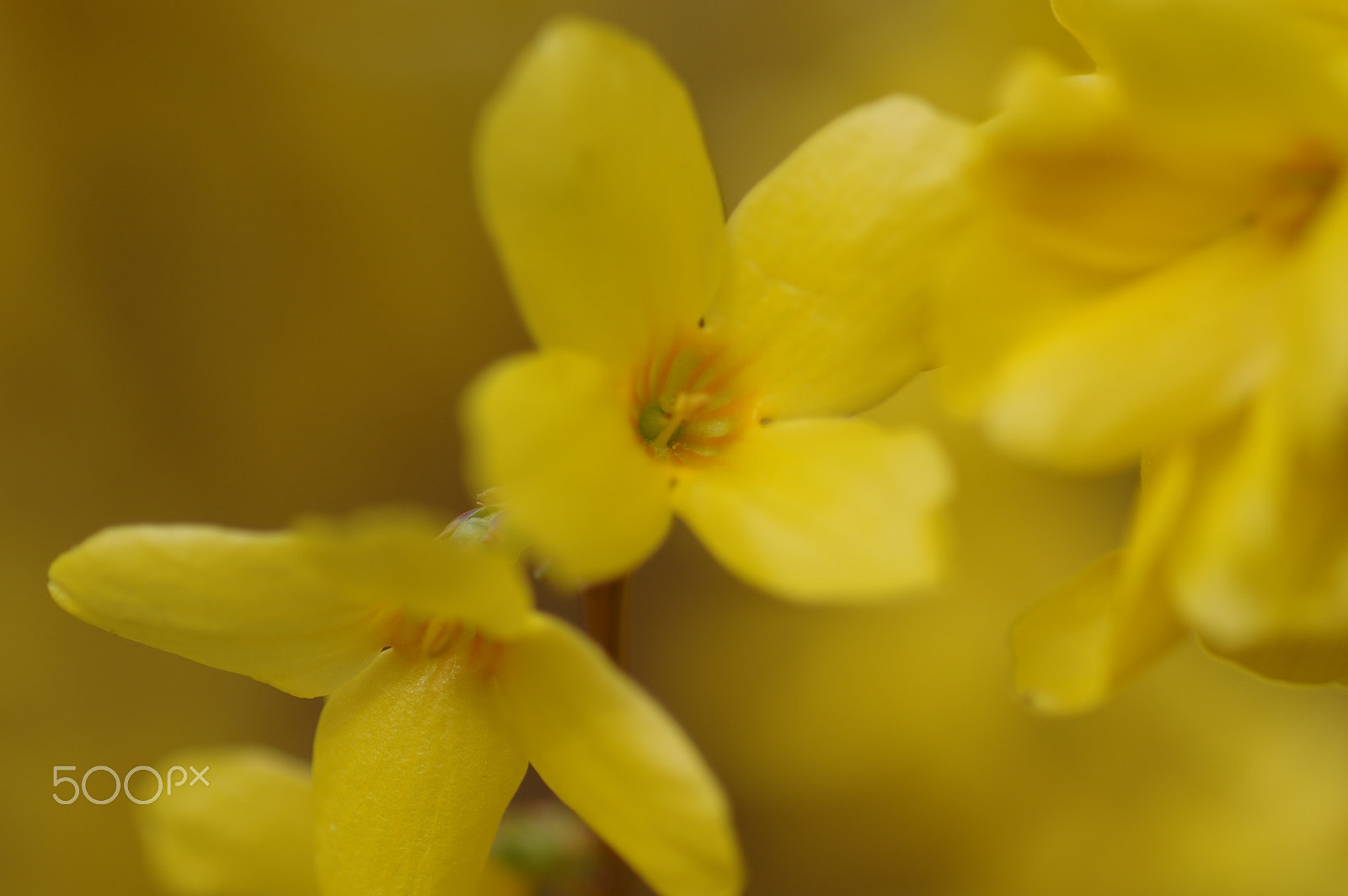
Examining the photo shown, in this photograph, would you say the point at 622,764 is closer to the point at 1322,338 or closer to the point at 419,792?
the point at 419,792

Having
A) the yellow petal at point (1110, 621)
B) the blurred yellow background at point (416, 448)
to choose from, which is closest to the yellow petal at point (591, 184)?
the yellow petal at point (1110, 621)

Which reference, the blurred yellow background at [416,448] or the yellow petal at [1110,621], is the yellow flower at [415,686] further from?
the blurred yellow background at [416,448]

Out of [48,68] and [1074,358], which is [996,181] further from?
[48,68]

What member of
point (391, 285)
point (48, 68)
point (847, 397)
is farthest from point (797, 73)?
point (847, 397)

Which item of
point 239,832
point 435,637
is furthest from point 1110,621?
point 239,832

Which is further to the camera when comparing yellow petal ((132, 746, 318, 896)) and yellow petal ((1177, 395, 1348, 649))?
yellow petal ((132, 746, 318, 896))

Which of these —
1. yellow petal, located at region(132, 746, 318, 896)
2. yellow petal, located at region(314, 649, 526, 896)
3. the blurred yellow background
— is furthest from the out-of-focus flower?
the blurred yellow background

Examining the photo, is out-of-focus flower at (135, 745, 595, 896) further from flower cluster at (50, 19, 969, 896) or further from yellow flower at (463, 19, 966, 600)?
yellow flower at (463, 19, 966, 600)
